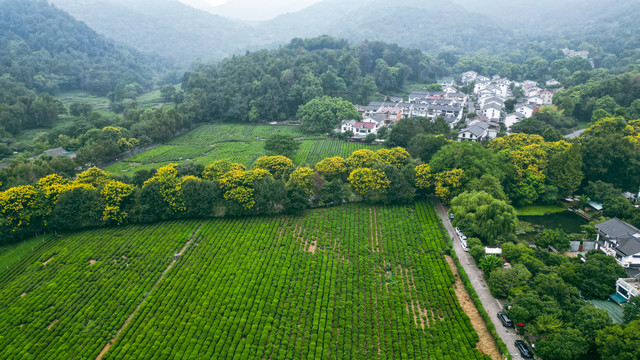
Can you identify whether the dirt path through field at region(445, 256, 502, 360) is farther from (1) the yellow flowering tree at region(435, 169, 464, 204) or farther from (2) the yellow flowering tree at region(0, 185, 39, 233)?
(2) the yellow flowering tree at region(0, 185, 39, 233)

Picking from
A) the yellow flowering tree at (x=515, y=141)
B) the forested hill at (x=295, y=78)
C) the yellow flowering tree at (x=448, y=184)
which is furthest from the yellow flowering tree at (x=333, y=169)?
the forested hill at (x=295, y=78)

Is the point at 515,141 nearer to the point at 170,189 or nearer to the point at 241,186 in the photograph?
the point at 241,186

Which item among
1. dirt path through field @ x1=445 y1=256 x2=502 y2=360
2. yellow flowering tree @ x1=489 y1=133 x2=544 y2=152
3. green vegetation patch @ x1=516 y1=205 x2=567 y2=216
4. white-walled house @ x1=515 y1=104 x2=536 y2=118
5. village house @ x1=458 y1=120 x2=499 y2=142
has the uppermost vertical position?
white-walled house @ x1=515 y1=104 x2=536 y2=118

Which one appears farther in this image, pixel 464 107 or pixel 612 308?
pixel 464 107

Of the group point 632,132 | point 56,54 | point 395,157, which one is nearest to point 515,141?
point 632,132

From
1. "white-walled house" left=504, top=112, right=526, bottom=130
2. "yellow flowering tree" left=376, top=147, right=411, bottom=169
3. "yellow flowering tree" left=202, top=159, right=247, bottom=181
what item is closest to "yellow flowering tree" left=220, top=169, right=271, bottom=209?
"yellow flowering tree" left=202, top=159, right=247, bottom=181

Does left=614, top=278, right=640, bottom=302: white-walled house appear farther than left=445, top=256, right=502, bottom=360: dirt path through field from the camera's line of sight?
Yes

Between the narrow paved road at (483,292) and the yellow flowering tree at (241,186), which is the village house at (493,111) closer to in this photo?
the narrow paved road at (483,292)

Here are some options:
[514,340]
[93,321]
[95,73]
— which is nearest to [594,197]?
[514,340]
